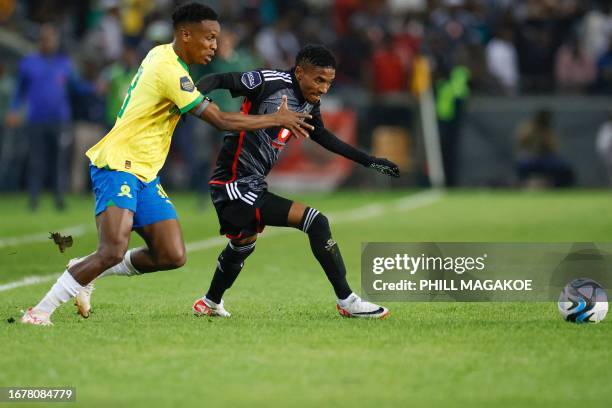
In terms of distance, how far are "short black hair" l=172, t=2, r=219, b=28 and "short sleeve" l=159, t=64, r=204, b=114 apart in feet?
1.16

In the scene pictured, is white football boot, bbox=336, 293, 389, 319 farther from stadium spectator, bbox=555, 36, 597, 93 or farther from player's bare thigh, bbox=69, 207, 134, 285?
stadium spectator, bbox=555, 36, 597, 93

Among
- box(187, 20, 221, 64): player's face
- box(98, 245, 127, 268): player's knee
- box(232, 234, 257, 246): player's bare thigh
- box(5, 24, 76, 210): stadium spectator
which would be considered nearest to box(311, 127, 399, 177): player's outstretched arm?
box(232, 234, 257, 246): player's bare thigh

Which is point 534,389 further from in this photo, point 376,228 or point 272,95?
point 376,228

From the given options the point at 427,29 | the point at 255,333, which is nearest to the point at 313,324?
the point at 255,333

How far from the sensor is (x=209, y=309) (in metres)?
8.75

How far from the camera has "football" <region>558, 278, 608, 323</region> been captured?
8062mm

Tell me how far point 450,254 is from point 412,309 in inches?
19.1

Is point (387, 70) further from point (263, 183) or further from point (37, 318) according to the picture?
point (37, 318)

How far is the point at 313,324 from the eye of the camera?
8188 mm

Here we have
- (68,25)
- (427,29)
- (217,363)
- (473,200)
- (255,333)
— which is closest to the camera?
(217,363)

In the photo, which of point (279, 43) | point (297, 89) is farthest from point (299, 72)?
point (279, 43)

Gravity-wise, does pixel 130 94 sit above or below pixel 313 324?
above

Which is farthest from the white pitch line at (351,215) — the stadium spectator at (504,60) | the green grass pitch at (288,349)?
the stadium spectator at (504,60)

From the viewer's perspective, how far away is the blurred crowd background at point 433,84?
23625 mm
